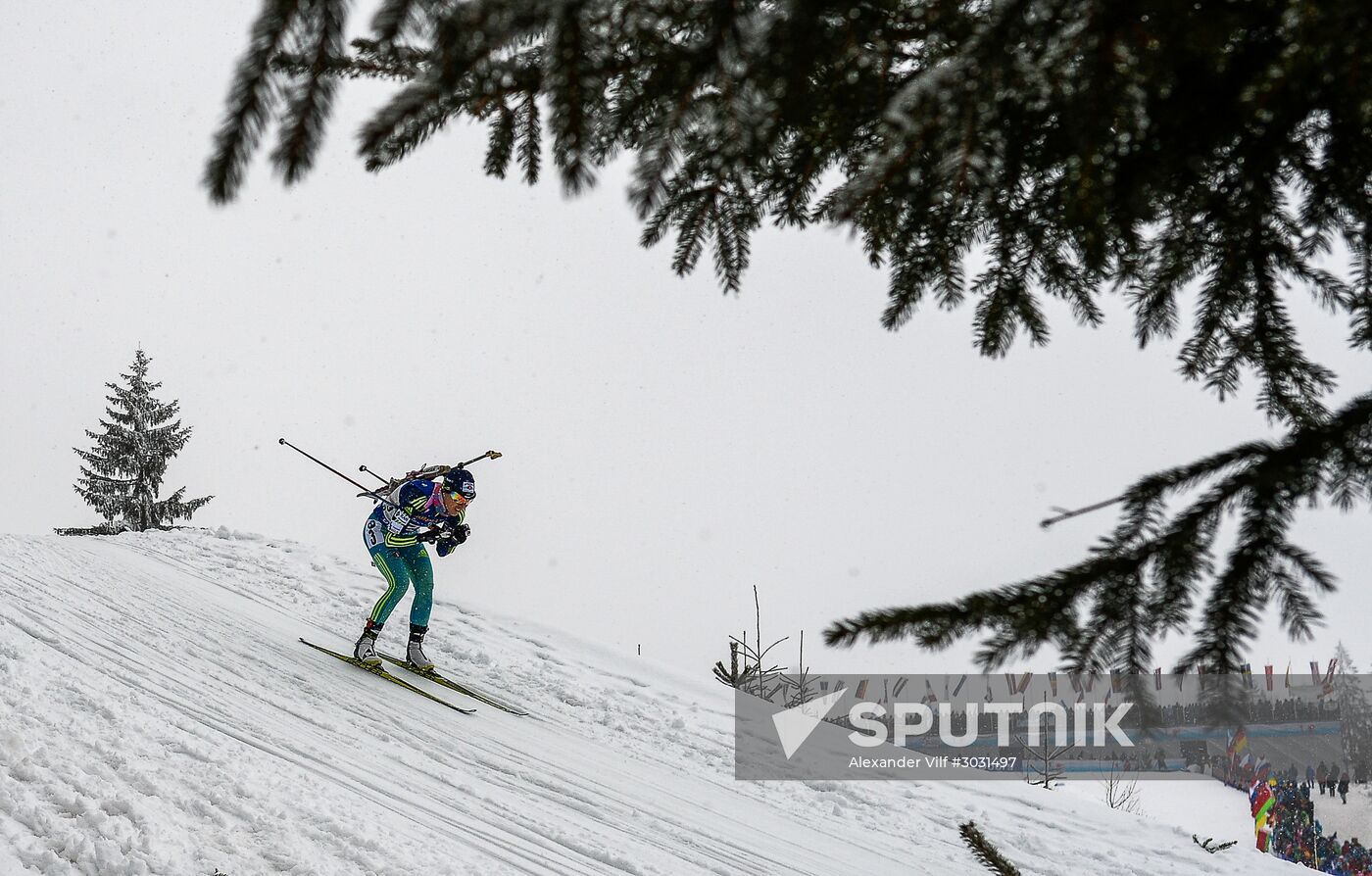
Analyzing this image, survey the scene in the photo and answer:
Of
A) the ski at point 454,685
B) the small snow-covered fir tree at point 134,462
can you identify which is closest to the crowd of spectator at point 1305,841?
the ski at point 454,685

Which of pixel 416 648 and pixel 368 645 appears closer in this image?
pixel 368 645

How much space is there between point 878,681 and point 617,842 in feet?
25.3

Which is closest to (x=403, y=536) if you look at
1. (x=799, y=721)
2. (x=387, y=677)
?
(x=387, y=677)

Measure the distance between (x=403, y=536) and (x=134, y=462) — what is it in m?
19.7

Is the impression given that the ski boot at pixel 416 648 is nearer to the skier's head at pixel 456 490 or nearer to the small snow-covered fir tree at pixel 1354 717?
the skier's head at pixel 456 490

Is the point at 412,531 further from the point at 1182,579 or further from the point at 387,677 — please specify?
the point at 1182,579

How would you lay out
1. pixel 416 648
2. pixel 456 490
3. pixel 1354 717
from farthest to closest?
pixel 1354 717 → pixel 416 648 → pixel 456 490

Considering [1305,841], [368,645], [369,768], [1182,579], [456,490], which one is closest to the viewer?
[1182,579]

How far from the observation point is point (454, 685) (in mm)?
9758

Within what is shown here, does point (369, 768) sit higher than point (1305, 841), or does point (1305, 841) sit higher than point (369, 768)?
point (369, 768)

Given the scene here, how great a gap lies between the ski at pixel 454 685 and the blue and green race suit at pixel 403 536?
0.62 meters

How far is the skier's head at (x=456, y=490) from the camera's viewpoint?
938 centimetres

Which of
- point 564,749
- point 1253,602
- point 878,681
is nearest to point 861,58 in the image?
point 1253,602

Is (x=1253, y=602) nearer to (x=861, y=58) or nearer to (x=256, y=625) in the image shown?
(x=861, y=58)
